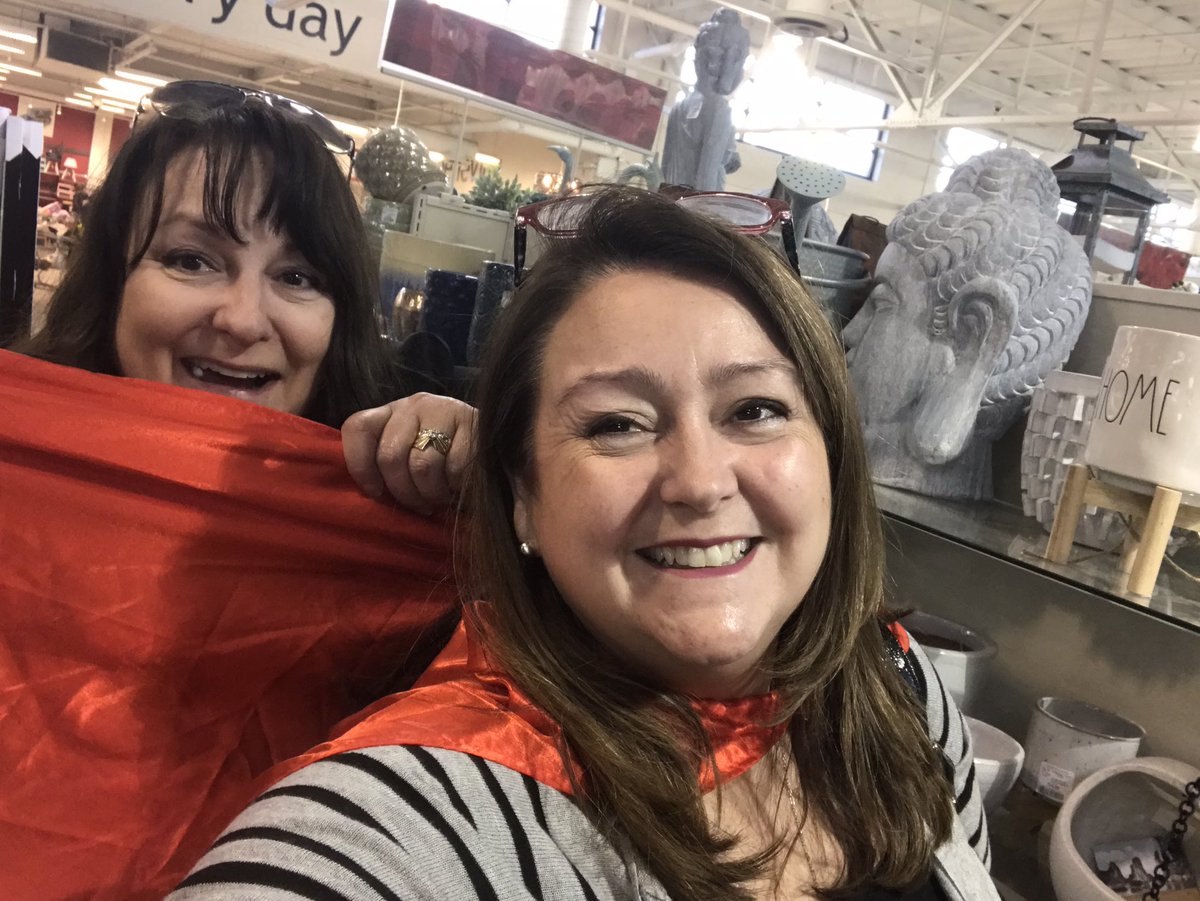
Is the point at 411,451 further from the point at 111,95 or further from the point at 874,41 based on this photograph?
the point at 111,95

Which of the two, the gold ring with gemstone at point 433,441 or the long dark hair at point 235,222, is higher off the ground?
the long dark hair at point 235,222

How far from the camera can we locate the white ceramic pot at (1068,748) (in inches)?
42.9

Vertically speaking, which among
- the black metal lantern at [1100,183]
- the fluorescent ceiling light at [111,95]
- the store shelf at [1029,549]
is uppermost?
the fluorescent ceiling light at [111,95]

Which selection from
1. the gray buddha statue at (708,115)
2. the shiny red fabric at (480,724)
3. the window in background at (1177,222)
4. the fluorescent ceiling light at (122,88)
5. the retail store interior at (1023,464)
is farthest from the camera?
the window in background at (1177,222)

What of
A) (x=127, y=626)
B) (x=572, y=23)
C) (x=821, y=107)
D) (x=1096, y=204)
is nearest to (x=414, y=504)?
(x=127, y=626)

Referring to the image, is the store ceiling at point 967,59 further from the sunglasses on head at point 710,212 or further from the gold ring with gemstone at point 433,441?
the gold ring with gemstone at point 433,441

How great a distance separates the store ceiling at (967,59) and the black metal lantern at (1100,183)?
437 centimetres

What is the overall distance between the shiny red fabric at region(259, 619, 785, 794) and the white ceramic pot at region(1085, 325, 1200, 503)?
0.51m

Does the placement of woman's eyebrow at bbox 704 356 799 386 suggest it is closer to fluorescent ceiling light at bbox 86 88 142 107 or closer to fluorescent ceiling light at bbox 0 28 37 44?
fluorescent ceiling light at bbox 0 28 37 44

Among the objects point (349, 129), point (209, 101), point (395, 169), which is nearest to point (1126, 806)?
point (209, 101)

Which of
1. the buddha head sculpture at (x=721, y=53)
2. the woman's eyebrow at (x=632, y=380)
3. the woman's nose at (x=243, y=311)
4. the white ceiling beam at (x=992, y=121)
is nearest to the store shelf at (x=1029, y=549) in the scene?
the woman's eyebrow at (x=632, y=380)

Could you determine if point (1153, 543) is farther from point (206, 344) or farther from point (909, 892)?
point (206, 344)

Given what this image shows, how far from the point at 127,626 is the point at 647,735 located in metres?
0.51

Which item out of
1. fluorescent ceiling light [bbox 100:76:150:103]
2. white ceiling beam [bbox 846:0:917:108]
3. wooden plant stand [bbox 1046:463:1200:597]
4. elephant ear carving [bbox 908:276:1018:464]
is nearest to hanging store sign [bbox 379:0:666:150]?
elephant ear carving [bbox 908:276:1018:464]
